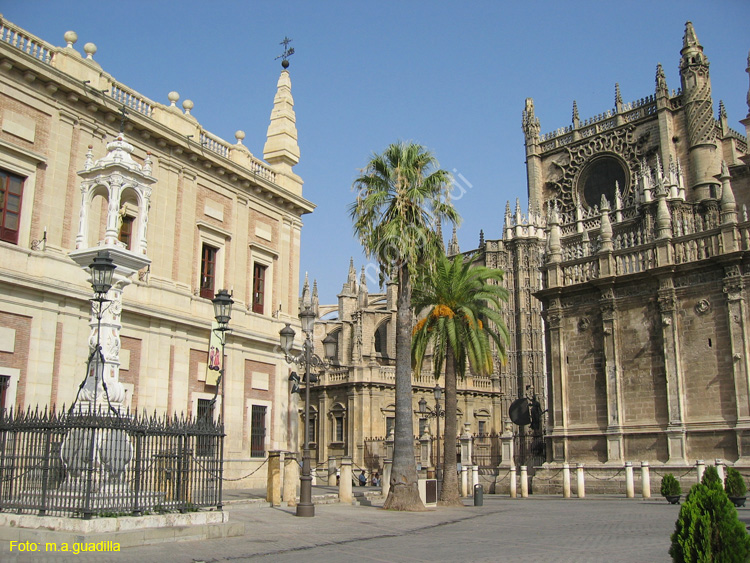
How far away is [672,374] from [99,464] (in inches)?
741

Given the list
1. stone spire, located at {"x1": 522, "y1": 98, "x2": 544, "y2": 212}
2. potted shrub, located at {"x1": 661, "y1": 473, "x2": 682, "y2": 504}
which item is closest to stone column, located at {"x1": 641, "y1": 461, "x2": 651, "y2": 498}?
potted shrub, located at {"x1": 661, "y1": 473, "x2": 682, "y2": 504}

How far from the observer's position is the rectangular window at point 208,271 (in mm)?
23250

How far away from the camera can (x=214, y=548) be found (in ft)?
33.2

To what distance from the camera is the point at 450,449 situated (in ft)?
72.2

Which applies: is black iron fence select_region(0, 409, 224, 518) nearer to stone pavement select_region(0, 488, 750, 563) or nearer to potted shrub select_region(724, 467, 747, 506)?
stone pavement select_region(0, 488, 750, 563)

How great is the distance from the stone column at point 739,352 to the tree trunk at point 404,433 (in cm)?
994

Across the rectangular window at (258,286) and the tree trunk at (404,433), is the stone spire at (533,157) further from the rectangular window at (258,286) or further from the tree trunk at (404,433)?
the tree trunk at (404,433)

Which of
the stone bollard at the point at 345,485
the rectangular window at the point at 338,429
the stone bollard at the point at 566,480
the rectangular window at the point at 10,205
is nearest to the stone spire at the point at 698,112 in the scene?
the rectangular window at the point at 338,429

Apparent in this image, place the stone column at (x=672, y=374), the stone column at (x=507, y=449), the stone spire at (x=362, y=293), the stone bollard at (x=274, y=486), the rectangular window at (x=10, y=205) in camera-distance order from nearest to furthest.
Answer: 1. the rectangular window at (x=10, y=205)
2. the stone bollard at (x=274, y=486)
3. the stone column at (x=672, y=374)
4. the stone column at (x=507, y=449)
5. the stone spire at (x=362, y=293)

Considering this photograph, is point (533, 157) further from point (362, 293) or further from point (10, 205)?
point (10, 205)

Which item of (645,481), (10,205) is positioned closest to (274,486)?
(10,205)

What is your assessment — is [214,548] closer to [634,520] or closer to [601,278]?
[634,520]

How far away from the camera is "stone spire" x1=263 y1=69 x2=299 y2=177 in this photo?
27.7 meters

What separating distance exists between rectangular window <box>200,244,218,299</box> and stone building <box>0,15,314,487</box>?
4cm
